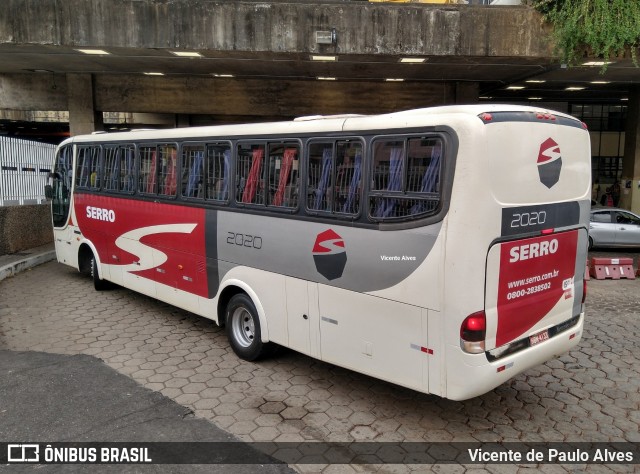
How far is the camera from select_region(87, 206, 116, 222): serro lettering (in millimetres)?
9199

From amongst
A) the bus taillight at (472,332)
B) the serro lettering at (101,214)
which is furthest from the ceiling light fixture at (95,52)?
the bus taillight at (472,332)

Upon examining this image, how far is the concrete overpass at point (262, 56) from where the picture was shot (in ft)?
38.5

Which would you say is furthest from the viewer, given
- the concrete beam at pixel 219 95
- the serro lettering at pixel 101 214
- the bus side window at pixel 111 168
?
the concrete beam at pixel 219 95

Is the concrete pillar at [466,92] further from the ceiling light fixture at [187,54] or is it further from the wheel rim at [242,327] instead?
the wheel rim at [242,327]

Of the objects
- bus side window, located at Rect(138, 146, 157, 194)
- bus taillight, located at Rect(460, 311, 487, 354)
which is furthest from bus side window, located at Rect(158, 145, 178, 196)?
bus taillight, located at Rect(460, 311, 487, 354)

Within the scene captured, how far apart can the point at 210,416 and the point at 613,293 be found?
29.9 feet

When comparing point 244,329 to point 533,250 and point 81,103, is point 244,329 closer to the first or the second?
point 533,250

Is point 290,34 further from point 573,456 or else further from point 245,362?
point 573,456

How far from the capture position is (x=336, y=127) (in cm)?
539

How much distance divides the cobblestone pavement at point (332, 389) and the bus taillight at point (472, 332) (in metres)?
1.07

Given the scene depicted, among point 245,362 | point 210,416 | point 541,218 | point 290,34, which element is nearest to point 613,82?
point 290,34

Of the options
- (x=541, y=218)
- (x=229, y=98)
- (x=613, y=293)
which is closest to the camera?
(x=541, y=218)

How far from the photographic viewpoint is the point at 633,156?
19.9m

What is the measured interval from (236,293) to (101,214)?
13.9 feet
